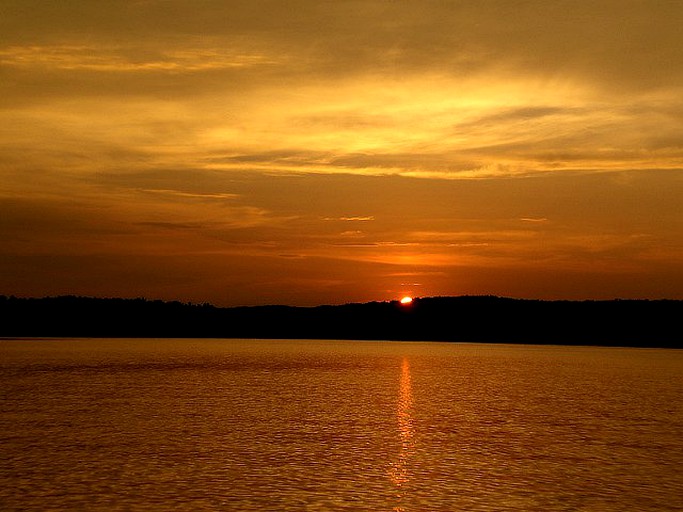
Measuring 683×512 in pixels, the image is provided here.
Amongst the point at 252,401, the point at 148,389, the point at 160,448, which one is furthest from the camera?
the point at 148,389

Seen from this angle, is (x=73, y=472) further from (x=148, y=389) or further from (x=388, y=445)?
(x=148, y=389)

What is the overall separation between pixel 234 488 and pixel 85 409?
25096 mm

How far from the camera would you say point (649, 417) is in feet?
162

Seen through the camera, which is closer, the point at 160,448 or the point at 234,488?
the point at 234,488

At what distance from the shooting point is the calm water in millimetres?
26094

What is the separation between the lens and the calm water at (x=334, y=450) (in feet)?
85.6

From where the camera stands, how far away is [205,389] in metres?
67.4

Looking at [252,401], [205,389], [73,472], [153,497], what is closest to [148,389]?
[205,389]

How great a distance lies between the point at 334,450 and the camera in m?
35.4

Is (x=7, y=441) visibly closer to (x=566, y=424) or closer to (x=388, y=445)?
(x=388, y=445)

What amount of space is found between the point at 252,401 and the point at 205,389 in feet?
37.5

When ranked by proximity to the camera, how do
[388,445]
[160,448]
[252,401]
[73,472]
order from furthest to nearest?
1. [252,401]
2. [388,445]
3. [160,448]
4. [73,472]

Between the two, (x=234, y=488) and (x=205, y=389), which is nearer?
(x=234, y=488)

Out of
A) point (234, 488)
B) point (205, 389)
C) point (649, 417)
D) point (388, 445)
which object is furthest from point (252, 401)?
point (234, 488)
